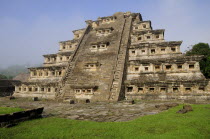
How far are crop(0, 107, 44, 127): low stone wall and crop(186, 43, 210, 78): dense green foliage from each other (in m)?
25.9

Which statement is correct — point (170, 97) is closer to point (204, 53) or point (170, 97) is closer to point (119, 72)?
point (119, 72)

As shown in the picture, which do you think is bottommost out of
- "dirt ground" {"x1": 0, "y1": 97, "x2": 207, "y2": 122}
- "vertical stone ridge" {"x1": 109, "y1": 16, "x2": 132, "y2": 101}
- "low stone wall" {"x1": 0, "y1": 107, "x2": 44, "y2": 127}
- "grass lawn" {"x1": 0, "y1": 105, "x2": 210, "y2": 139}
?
"dirt ground" {"x1": 0, "y1": 97, "x2": 207, "y2": 122}

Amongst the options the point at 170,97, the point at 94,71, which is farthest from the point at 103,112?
the point at 94,71

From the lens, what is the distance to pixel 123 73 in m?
16.9

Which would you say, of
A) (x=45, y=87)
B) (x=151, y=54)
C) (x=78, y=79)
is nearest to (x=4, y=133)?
(x=78, y=79)

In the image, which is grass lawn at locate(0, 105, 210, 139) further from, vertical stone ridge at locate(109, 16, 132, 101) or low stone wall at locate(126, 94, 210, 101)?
low stone wall at locate(126, 94, 210, 101)

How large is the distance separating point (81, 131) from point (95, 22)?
2787 cm

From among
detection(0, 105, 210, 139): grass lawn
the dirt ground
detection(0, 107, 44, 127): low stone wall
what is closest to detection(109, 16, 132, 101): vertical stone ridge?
the dirt ground

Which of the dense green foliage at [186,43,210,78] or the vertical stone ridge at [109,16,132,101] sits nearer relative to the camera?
the vertical stone ridge at [109,16,132,101]

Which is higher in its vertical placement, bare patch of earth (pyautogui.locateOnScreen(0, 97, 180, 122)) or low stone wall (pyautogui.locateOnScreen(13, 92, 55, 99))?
low stone wall (pyautogui.locateOnScreen(13, 92, 55, 99))

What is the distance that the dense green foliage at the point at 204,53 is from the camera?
83.6ft

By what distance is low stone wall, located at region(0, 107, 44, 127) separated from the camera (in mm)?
6356

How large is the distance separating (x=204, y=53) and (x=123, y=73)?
2171 cm

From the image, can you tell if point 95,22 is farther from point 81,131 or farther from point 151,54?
point 81,131
